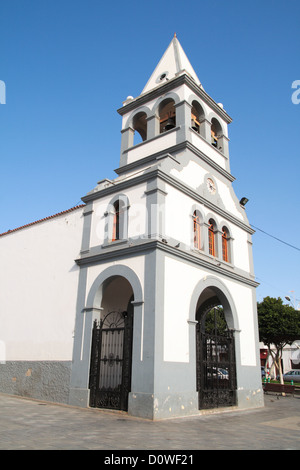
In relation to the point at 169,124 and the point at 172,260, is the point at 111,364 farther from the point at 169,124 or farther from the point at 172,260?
the point at 169,124

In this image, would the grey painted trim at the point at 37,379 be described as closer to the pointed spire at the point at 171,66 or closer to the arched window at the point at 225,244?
the arched window at the point at 225,244

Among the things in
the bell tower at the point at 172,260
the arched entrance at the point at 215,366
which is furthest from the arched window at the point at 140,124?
the arched entrance at the point at 215,366

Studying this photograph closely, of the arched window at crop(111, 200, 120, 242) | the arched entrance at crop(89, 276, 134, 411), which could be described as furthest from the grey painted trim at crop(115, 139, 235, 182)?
the arched entrance at crop(89, 276, 134, 411)

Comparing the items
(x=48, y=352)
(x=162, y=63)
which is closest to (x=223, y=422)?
(x=48, y=352)

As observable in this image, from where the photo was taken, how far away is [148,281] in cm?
1097

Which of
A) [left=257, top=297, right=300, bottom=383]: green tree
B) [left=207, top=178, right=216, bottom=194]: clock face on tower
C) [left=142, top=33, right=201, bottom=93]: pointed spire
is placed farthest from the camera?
[left=257, top=297, right=300, bottom=383]: green tree

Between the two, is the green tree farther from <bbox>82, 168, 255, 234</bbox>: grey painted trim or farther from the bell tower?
<bbox>82, 168, 255, 234</bbox>: grey painted trim

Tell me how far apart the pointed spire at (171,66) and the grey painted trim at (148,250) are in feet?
27.7

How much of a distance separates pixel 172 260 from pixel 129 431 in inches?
208

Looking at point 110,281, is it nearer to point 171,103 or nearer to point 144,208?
point 144,208

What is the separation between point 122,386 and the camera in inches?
423

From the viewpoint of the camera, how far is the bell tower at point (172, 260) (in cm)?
1069

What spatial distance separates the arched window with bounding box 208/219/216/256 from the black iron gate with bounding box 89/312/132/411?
4.57m

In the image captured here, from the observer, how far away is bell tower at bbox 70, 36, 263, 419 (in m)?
10.7
